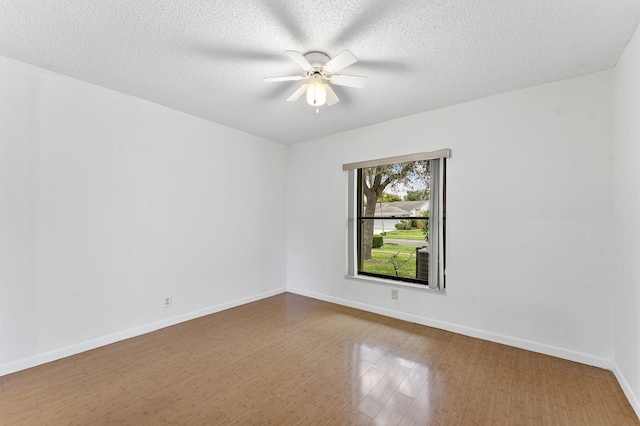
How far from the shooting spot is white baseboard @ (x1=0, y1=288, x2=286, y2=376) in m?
2.40

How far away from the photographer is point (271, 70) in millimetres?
A: 2539

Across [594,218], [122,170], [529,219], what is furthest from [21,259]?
[594,218]

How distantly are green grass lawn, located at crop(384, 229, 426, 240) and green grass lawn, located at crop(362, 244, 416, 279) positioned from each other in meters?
0.14

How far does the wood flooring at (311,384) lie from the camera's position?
1888 mm

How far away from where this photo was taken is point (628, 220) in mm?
2162

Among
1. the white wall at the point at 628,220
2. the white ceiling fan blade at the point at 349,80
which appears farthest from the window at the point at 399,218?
the white ceiling fan blade at the point at 349,80

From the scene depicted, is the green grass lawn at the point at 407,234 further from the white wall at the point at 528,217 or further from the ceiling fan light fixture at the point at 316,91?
the ceiling fan light fixture at the point at 316,91

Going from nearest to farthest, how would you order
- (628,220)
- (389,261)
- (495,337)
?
(628,220) < (495,337) < (389,261)

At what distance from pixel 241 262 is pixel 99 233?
5.96 ft

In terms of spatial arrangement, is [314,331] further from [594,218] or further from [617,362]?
[594,218]

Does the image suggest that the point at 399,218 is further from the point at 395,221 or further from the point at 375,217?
the point at 375,217

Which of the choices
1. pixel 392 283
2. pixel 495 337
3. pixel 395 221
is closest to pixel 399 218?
pixel 395 221

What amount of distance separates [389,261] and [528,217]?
5.75ft

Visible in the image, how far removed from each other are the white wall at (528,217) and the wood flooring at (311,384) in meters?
0.29
